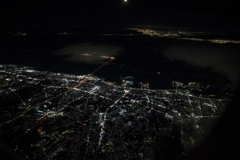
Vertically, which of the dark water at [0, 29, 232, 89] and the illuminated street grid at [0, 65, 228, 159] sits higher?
the dark water at [0, 29, 232, 89]

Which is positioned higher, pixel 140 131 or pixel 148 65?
pixel 148 65

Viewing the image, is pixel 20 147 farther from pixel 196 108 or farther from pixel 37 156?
pixel 196 108

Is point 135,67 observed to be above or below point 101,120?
above

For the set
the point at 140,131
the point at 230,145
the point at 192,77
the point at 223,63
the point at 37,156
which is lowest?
the point at 37,156

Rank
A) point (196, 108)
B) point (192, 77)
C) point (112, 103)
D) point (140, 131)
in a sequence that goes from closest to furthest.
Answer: point (140, 131) < point (196, 108) < point (112, 103) < point (192, 77)

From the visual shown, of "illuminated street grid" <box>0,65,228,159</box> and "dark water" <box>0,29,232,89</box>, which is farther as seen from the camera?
"dark water" <box>0,29,232,89</box>

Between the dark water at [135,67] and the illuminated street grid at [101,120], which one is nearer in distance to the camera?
the illuminated street grid at [101,120]

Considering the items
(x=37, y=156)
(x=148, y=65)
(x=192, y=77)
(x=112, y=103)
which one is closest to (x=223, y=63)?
(x=192, y=77)

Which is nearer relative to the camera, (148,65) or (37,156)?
(37,156)

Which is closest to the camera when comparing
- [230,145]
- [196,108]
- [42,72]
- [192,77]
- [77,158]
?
[230,145]

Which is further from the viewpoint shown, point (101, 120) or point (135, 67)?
point (135, 67)

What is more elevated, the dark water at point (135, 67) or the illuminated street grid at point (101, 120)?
the dark water at point (135, 67)
